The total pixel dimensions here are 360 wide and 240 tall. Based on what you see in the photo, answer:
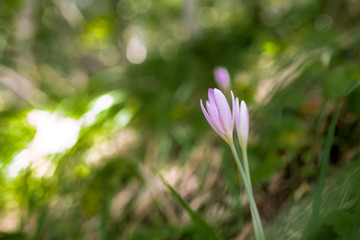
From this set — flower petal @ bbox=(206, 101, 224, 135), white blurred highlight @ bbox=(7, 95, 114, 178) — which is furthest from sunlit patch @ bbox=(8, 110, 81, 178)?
flower petal @ bbox=(206, 101, 224, 135)

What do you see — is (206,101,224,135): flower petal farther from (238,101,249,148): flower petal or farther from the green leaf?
the green leaf

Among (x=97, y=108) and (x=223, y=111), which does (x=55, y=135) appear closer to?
(x=97, y=108)

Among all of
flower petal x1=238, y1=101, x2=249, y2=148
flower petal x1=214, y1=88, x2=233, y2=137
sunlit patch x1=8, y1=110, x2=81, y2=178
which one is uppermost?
sunlit patch x1=8, y1=110, x2=81, y2=178

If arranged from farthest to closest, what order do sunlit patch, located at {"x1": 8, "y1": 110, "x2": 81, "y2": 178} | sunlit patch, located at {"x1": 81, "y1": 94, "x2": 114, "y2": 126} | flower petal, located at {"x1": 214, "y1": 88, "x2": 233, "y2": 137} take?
1. sunlit patch, located at {"x1": 81, "y1": 94, "x2": 114, "y2": 126}
2. sunlit patch, located at {"x1": 8, "y1": 110, "x2": 81, "y2": 178}
3. flower petal, located at {"x1": 214, "y1": 88, "x2": 233, "y2": 137}

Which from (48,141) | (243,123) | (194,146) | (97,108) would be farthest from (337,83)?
(48,141)

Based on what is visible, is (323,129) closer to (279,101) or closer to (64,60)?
(279,101)

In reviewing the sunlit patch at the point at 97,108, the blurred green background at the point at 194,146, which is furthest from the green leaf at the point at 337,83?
the sunlit patch at the point at 97,108

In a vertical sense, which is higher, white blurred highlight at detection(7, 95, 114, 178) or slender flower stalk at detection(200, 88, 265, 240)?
white blurred highlight at detection(7, 95, 114, 178)
